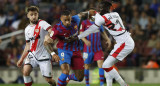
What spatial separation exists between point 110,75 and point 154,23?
8.80 m

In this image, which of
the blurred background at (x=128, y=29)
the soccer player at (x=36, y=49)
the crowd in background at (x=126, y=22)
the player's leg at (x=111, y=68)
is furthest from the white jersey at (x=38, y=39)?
the crowd in background at (x=126, y=22)

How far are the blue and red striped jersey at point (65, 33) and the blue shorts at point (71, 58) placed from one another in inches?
3.7

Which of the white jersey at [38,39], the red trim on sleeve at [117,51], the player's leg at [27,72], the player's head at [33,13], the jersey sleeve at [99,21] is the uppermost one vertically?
the player's head at [33,13]

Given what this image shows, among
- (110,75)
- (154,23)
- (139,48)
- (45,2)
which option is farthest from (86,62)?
(45,2)

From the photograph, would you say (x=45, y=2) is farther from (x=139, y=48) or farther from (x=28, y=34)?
(x=28, y=34)

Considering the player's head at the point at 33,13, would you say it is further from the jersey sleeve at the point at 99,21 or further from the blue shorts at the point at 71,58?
the jersey sleeve at the point at 99,21


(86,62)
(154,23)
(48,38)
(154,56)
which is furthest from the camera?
(154,23)

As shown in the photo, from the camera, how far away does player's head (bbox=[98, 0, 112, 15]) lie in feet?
31.6

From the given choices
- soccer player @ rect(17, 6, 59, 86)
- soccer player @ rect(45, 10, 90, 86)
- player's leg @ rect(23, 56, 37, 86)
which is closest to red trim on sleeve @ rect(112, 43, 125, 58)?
soccer player @ rect(45, 10, 90, 86)

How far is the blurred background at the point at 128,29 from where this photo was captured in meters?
15.9

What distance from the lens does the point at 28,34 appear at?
385 inches

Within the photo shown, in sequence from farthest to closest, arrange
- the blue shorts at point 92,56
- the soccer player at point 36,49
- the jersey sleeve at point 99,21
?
the blue shorts at point 92,56 → the soccer player at point 36,49 → the jersey sleeve at point 99,21

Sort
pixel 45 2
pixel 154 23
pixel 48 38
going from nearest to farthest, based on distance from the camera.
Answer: pixel 48 38 < pixel 154 23 < pixel 45 2

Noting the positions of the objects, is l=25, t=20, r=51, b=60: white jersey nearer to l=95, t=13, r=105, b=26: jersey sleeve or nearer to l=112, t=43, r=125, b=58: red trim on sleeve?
l=95, t=13, r=105, b=26: jersey sleeve
